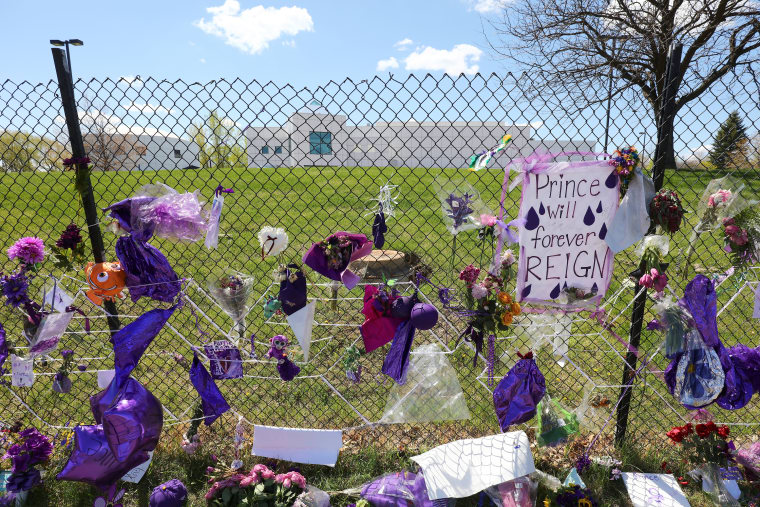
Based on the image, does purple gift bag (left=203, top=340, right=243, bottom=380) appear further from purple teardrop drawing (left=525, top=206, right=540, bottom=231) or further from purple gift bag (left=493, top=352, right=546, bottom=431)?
purple teardrop drawing (left=525, top=206, right=540, bottom=231)

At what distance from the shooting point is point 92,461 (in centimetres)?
246

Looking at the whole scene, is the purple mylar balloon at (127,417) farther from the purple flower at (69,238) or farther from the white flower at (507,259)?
the white flower at (507,259)

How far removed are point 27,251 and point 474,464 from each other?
2.56m

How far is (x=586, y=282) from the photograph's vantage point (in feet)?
8.63

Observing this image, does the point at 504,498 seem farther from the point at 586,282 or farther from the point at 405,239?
the point at 405,239

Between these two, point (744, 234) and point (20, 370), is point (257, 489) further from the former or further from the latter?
point (744, 234)

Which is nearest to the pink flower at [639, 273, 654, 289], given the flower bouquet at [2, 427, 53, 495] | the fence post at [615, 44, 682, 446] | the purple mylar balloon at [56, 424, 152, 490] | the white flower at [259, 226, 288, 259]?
the fence post at [615, 44, 682, 446]

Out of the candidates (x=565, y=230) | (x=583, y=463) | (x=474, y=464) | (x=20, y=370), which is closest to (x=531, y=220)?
(x=565, y=230)

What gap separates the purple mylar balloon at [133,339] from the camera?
8.18 ft

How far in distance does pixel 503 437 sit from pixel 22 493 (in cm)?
258

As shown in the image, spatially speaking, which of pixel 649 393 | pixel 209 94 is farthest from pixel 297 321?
pixel 649 393

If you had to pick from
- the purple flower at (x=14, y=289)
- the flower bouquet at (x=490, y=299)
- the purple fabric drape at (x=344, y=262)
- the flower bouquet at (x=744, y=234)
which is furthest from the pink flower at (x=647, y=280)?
the purple flower at (x=14, y=289)

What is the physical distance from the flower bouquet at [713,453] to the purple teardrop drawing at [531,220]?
1459 millimetres

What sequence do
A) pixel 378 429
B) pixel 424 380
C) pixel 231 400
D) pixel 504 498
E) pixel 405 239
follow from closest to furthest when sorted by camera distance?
1. pixel 504 498
2. pixel 424 380
3. pixel 378 429
4. pixel 231 400
5. pixel 405 239
